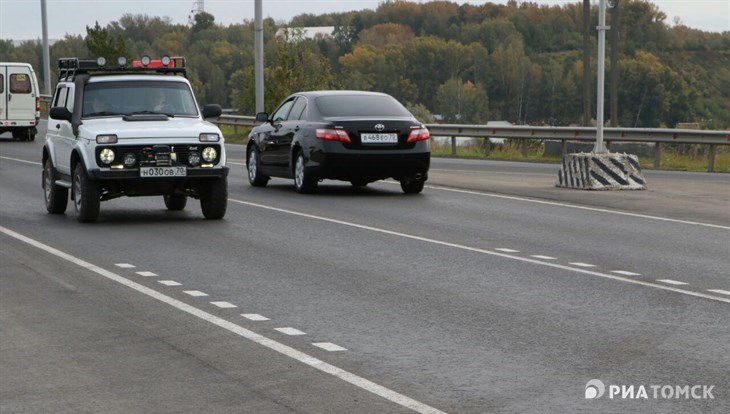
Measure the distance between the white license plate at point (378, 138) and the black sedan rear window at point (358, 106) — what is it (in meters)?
0.70

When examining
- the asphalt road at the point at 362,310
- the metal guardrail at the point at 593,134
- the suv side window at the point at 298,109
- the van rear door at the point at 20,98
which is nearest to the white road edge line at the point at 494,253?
the asphalt road at the point at 362,310

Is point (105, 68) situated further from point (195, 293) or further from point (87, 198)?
point (195, 293)

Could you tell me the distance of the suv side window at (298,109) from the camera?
2192 cm

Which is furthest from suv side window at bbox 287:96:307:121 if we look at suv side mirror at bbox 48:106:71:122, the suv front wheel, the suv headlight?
the suv headlight

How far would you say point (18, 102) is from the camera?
42.5 m

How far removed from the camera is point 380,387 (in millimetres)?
7145

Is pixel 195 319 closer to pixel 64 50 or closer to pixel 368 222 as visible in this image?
pixel 368 222

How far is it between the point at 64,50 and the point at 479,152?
419 feet

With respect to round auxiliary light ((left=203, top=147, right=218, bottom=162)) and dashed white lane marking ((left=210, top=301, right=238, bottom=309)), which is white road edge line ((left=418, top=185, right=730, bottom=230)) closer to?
round auxiliary light ((left=203, top=147, right=218, bottom=162))

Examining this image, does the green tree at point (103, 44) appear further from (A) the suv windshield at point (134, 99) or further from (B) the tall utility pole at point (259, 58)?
(A) the suv windshield at point (134, 99)

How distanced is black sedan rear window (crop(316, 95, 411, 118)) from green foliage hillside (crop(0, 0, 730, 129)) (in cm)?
→ 6341

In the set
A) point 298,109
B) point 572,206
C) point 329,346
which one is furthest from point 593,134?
point 329,346

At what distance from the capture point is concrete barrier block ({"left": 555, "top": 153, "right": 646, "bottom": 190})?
74.1 feet

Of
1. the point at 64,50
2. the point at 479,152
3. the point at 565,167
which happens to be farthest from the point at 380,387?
the point at 64,50
